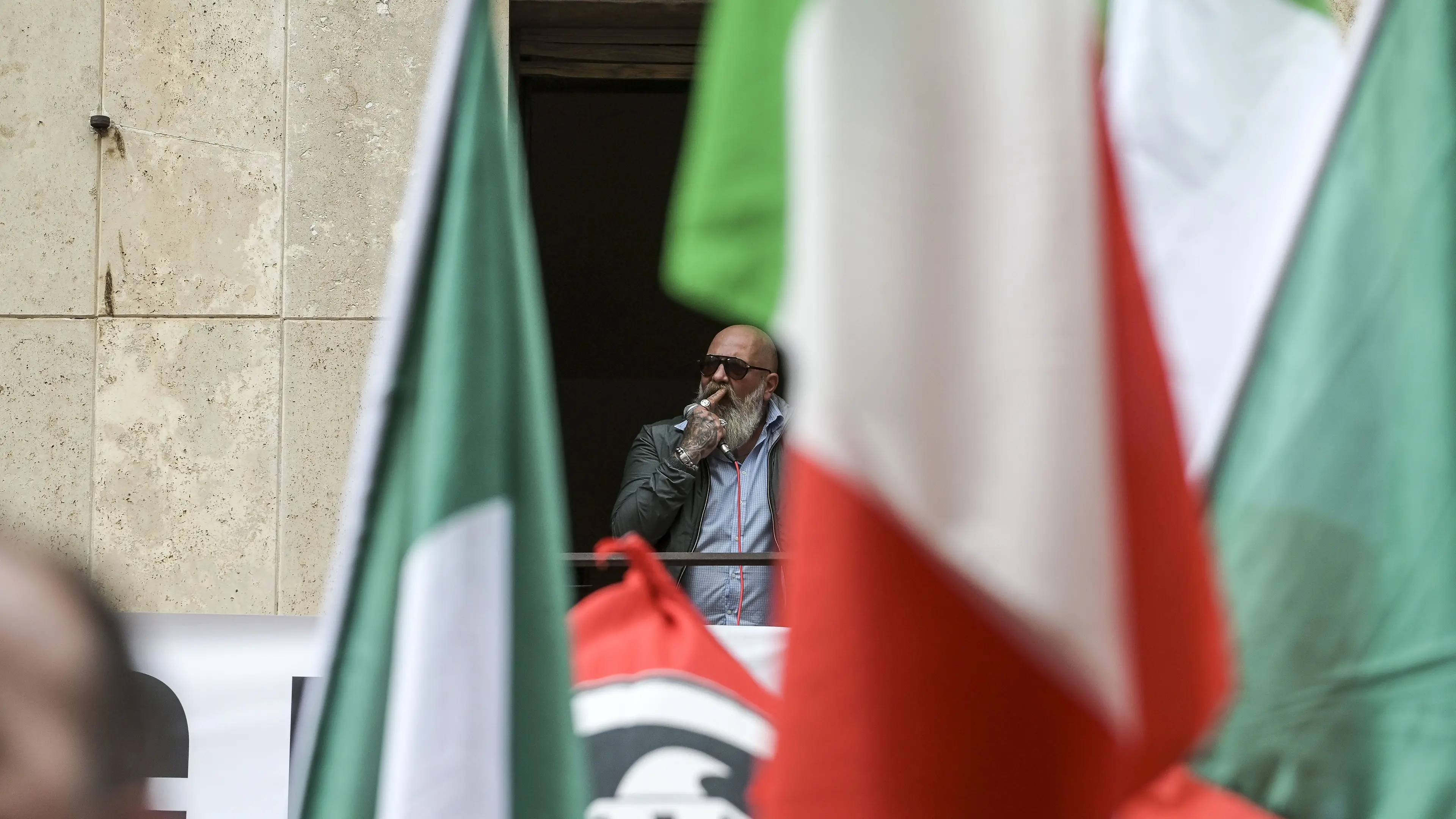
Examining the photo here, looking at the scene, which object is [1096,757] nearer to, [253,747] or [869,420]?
[869,420]

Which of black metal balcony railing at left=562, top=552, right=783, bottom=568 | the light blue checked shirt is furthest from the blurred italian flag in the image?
the light blue checked shirt

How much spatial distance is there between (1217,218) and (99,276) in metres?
4.44

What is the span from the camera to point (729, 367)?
5.09 meters

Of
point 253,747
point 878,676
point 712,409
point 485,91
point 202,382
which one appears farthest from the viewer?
point 202,382

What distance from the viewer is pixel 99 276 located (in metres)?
5.70

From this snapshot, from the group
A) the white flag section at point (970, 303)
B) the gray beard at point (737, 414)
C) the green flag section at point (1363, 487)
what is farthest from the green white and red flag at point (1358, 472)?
the gray beard at point (737, 414)

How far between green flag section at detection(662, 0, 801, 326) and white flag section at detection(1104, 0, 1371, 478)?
1081mm

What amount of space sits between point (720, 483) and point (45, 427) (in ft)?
8.31

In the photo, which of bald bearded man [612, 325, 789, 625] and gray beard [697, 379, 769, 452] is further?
gray beard [697, 379, 769, 452]

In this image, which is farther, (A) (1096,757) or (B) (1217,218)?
(B) (1217,218)

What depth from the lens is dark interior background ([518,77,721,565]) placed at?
9.35m

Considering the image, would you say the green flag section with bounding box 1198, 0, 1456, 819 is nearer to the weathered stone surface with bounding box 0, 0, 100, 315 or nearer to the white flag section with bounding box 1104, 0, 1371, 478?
the white flag section with bounding box 1104, 0, 1371, 478

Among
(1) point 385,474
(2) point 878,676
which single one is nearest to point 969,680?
(2) point 878,676

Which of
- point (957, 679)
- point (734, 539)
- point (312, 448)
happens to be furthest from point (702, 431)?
point (957, 679)
